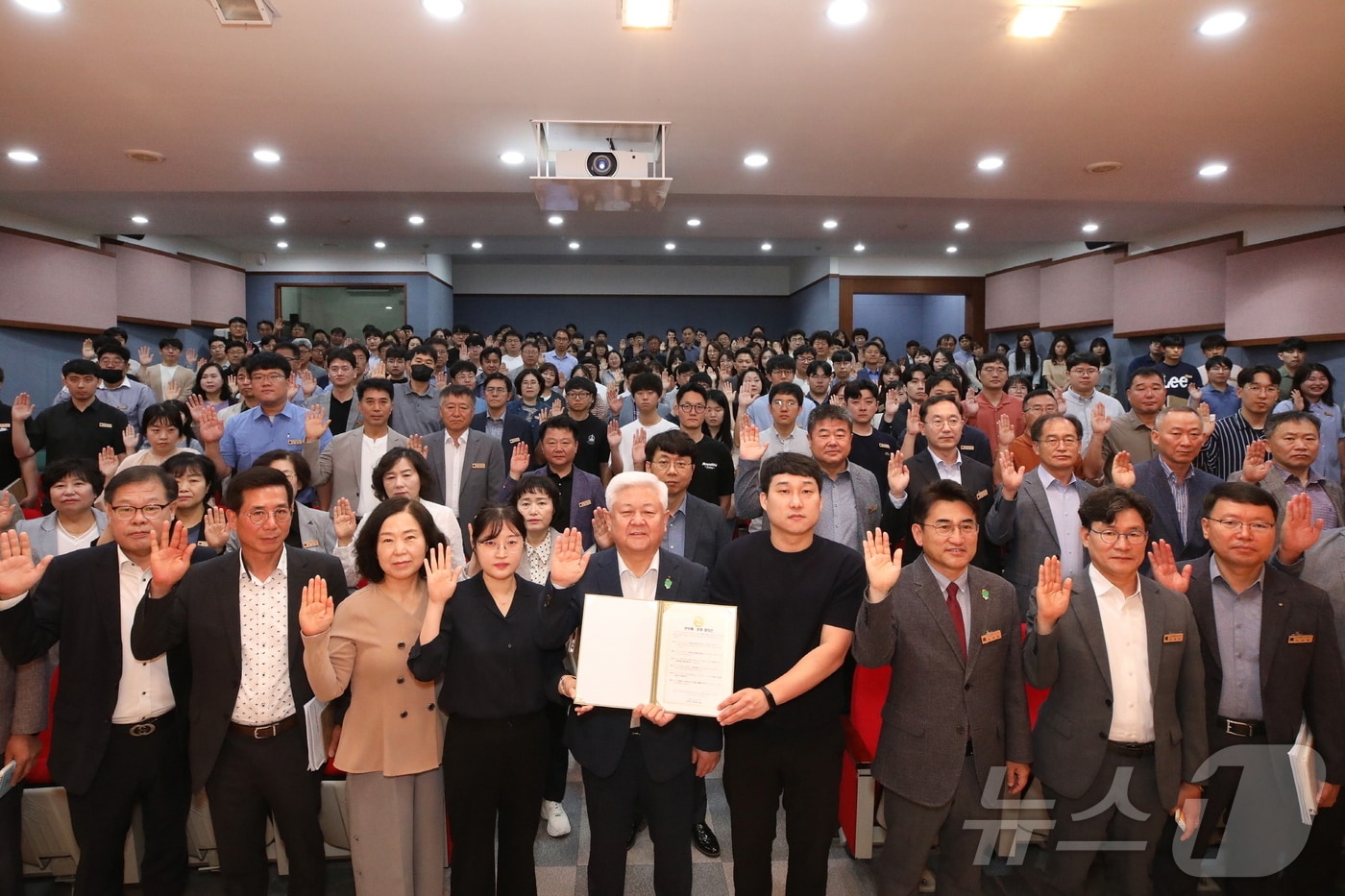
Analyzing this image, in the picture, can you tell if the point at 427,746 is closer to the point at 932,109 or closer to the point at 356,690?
the point at 356,690

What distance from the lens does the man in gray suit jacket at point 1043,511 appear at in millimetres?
3395

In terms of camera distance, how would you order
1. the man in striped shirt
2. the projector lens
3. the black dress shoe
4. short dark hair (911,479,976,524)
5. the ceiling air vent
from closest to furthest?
short dark hair (911,479,976,524) → the black dress shoe → the ceiling air vent → the man in striped shirt → the projector lens

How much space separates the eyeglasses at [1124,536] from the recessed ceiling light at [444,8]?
143 inches

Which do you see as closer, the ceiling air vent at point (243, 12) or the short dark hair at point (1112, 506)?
the short dark hair at point (1112, 506)

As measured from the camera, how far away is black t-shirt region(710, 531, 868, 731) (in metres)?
2.29

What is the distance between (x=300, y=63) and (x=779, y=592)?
4.05 meters

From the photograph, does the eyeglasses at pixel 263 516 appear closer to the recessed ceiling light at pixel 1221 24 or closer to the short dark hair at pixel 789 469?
the short dark hair at pixel 789 469

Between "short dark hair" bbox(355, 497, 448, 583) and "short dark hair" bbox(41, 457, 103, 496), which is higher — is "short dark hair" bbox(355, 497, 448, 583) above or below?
below

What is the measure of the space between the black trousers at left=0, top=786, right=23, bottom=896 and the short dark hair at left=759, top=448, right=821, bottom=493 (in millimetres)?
2746

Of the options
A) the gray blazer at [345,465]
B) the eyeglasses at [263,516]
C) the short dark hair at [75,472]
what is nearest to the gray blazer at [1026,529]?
the eyeglasses at [263,516]

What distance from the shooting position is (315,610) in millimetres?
2240

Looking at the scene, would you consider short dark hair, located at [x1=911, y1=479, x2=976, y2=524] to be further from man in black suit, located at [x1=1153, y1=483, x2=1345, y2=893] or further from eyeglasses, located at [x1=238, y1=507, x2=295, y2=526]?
eyeglasses, located at [x1=238, y1=507, x2=295, y2=526]

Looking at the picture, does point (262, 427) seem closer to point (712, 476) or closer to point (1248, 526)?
point (712, 476)

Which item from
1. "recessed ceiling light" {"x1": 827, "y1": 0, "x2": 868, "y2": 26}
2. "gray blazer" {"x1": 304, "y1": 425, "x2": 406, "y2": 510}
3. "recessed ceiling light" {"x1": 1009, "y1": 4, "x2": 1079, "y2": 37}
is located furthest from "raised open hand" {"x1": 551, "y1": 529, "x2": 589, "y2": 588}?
"recessed ceiling light" {"x1": 1009, "y1": 4, "x2": 1079, "y2": 37}
